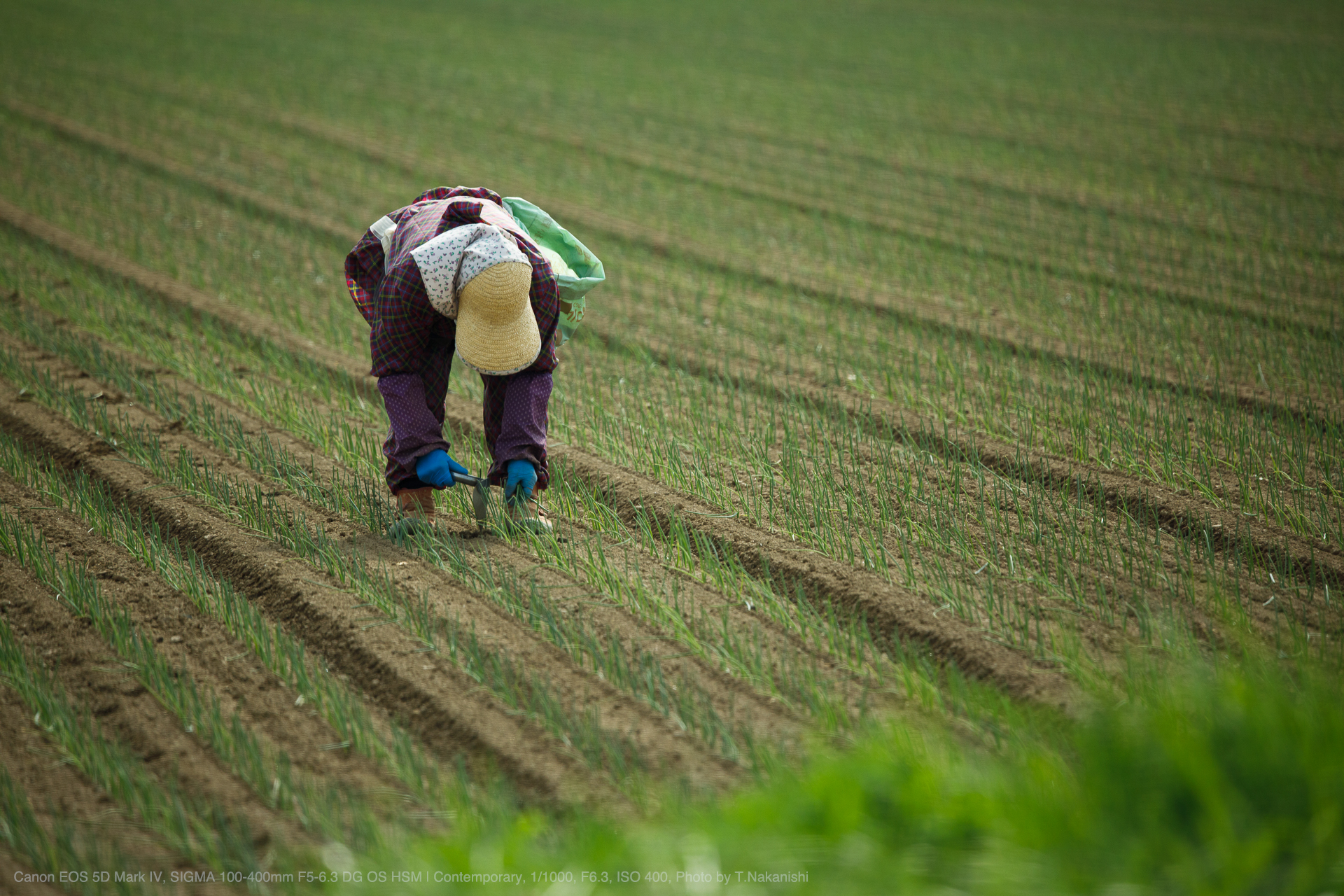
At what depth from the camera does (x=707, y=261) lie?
777cm

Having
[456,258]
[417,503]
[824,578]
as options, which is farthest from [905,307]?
[456,258]

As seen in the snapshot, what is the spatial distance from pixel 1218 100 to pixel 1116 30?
23.0 ft

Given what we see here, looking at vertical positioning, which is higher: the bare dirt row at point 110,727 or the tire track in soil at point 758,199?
the tire track in soil at point 758,199

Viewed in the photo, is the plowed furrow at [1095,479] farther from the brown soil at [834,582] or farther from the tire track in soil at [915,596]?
the brown soil at [834,582]

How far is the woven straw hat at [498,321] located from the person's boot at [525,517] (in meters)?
0.62

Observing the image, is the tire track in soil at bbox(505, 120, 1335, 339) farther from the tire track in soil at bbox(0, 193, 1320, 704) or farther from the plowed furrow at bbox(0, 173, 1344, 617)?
the tire track in soil at bbox(0, 193, 1320, 704)

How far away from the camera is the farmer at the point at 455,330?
→ 11.0ft

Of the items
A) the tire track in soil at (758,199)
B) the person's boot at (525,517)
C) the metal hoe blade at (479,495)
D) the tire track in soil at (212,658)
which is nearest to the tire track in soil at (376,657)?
the tire track in soil at (212,658)

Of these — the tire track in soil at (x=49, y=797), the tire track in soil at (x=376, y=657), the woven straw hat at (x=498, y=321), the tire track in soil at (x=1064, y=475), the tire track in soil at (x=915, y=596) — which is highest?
the woven straw hat at (x=498, y=321)

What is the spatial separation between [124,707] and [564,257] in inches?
84.6

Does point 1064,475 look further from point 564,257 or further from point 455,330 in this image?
point 455,330

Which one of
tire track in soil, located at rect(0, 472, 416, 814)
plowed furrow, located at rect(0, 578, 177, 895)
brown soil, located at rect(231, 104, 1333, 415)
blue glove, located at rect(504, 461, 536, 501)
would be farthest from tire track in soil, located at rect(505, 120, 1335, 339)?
plowed furrow, located at rect(0, 578, 177, 895)

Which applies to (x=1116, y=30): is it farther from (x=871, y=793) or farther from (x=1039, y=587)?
(x=871, y=793)

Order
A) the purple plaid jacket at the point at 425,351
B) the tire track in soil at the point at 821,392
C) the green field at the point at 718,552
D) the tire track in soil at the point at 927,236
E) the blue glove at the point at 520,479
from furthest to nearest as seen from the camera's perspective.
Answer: the tire track in soil at the point at 927,236, the tire track in soil at the point at 821,392, the blue glove at the point at 520,479, the purple plaid jacket at the point at 425,351, the green field at the point at 718,552
